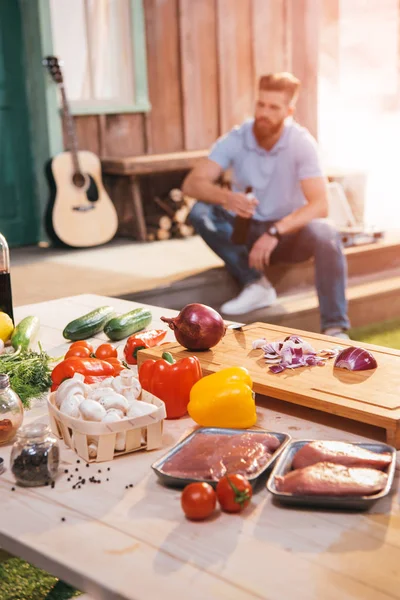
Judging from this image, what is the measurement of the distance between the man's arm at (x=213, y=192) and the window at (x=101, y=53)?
1714 mm

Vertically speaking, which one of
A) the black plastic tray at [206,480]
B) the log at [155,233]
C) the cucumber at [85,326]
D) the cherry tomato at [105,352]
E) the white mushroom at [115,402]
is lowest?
the log at [155,233]

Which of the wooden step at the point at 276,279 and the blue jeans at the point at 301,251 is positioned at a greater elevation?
the blue jeans at the point at 301,251

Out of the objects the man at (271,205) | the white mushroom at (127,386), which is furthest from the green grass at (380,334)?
the white mushroom at (127,386)

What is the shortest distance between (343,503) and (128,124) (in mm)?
5527

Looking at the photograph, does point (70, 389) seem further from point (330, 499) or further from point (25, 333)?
point (25, 333)

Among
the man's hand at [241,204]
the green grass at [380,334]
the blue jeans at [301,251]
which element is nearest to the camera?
the man's hand at [241,204]

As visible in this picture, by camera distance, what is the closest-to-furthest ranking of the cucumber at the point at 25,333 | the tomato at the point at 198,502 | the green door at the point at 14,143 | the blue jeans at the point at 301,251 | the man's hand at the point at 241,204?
the tomato at the point at 198,502 < the cucumber at the point at 25,333 < the man's hand at the point at 241,204 < the blue jeans at the point at 301,251 < the green door at the point at 14,143

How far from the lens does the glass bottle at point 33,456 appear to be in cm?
145

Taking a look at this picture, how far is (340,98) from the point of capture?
9.13 metres

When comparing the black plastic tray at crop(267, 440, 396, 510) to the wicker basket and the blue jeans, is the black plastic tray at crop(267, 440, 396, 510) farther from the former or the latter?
the blue jeans

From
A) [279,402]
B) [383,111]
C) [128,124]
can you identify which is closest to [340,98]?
[383,111]

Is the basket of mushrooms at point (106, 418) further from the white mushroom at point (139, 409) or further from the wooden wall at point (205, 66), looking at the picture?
the wooden wall at point (205, 66)

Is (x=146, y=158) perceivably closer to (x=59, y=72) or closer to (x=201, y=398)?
Result: (x=59, y=72)

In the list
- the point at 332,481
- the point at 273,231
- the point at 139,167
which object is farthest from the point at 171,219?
the point at 332,481
